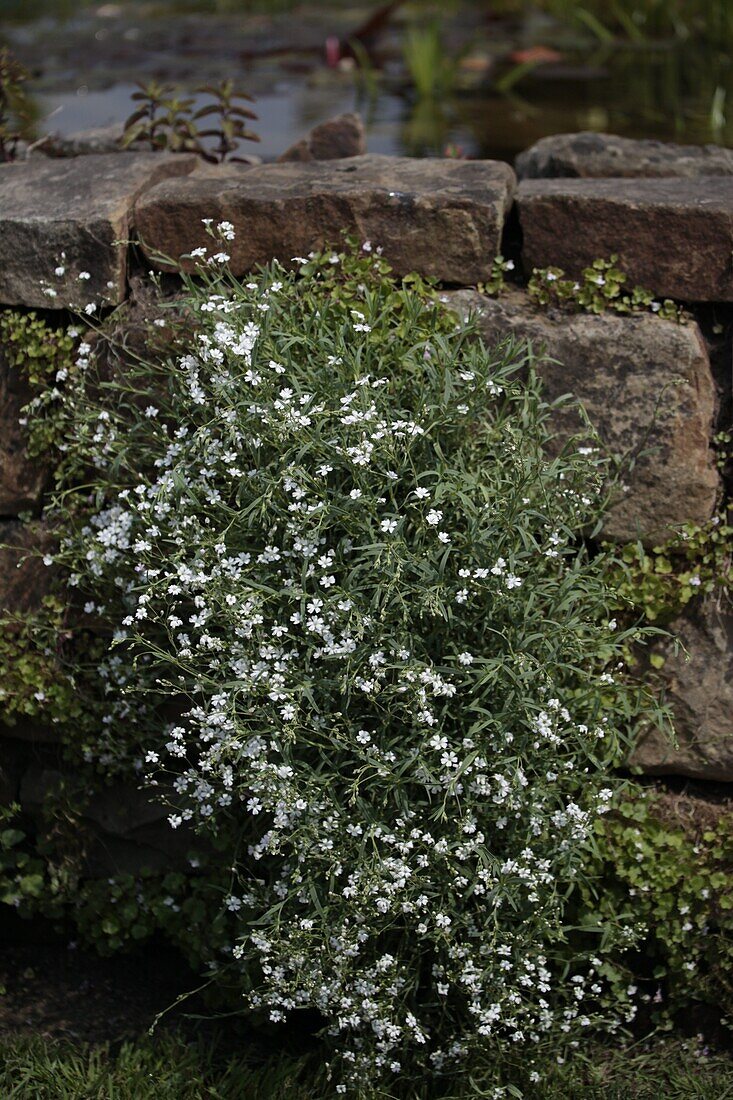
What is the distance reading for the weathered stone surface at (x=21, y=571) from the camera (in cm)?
292

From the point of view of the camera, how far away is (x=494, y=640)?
7.98 feet

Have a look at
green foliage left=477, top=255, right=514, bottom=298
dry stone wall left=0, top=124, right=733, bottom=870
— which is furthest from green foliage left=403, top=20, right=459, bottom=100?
green foliage left=477, top=255, right=514, bottom=298

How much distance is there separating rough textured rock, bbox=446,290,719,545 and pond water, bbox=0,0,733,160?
168cm

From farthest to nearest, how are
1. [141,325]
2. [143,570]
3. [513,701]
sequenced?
1. [141,325]
2. [143,570]
3. [513,701]

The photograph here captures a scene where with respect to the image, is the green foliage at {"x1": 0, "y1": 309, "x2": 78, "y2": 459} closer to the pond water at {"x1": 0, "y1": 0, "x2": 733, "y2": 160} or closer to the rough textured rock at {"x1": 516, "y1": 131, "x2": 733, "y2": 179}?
the rough textured rock at {"x1": 516, "y1": 131, "x2": 733, "y2": 179}

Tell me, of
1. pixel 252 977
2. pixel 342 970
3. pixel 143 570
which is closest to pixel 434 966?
pixel 342 970

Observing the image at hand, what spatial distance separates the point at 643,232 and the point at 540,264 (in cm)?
24

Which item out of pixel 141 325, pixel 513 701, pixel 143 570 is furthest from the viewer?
pixel 141 325

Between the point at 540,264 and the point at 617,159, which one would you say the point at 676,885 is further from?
the point at 617,159

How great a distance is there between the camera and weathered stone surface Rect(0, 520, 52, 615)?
2920 mm

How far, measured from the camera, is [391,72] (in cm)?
571

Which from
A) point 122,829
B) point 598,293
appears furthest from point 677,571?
point 122,829

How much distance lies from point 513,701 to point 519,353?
785 mm

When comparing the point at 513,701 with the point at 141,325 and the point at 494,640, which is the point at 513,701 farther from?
the point at 141,325
